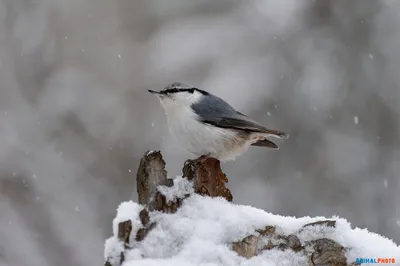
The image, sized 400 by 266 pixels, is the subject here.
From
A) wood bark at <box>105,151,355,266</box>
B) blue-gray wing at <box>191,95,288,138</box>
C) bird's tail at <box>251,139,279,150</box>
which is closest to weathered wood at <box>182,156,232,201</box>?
wood bark at <box>105,151,355,266</box>

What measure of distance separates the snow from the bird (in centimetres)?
136

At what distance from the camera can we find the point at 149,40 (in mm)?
8797

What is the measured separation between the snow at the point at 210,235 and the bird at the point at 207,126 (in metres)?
1.36

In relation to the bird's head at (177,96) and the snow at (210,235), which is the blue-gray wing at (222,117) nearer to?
the bird's head at (177,96)

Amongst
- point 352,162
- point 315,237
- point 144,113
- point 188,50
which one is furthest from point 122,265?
point 188,50

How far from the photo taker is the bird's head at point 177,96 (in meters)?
4.05

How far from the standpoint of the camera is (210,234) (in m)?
2.23

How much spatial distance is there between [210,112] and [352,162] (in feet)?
11.8

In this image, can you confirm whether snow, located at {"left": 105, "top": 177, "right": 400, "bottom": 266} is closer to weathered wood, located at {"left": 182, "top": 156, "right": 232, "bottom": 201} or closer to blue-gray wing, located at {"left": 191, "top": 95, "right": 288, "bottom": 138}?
weathered wood, located at {"left": 182, "top": 156, "right": 232, "bottom": 201}

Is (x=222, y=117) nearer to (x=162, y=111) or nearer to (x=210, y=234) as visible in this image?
(x=210, y=234)

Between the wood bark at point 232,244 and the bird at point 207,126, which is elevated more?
the bird at point 207,126

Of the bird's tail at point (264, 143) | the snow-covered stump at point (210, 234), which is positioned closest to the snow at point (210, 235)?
the snow-covered stump at point (210, 234)

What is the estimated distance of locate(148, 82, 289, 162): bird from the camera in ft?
12.7

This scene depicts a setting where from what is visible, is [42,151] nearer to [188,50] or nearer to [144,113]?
[144,113]
